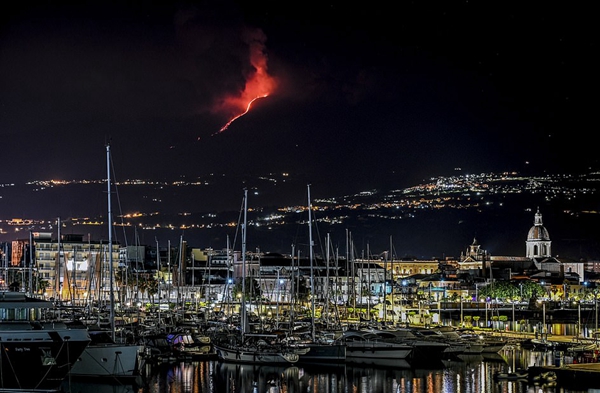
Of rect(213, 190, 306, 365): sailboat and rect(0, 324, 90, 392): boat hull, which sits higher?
rect(0, 324, 90, 392): boat hull

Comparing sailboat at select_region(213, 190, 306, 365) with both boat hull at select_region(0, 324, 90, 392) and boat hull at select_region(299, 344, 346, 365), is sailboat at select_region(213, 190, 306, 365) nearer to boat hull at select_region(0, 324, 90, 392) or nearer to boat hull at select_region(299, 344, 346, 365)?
boat hull at select_region(299, 344, 346, 365)

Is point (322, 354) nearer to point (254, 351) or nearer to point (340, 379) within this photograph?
point (340, 379)

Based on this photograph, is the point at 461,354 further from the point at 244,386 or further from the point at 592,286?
the point at 592,286

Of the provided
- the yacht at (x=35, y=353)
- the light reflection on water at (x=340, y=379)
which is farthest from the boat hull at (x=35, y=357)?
the light reflection on water at (x=340, y=379)

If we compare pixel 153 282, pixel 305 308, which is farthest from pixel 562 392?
pixel 153 282

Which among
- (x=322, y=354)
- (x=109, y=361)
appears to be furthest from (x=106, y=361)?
(x=322, y=354)

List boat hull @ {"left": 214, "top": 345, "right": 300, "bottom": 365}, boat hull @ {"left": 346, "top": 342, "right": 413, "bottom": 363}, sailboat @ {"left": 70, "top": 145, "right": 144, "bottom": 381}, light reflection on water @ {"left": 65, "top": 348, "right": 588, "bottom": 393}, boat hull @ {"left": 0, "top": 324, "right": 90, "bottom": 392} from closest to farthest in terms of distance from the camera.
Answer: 1. boat hull @ {"left": 0, "top": 324, "right": 90, "bottom": 392}
2. sailboat @ {"left": 70, "top": 145, "right": 144, "bottom": 381}
3. light reflection on water @ {"left": 65, "top": 348, "right": 588, "bottom": 393}
4. boat hull @ {"left": 214, "top": 345, "right": 300, "bottom": 365}
5. boat hull @ {"left": 346, "top": 342, "right": 413, "bottom": 363}

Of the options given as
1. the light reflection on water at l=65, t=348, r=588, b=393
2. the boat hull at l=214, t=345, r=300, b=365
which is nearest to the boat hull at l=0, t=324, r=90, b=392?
the light reflection on water at l=65, t=348, r=588, b=393

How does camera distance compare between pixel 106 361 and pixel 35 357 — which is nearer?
pixel 35 357
